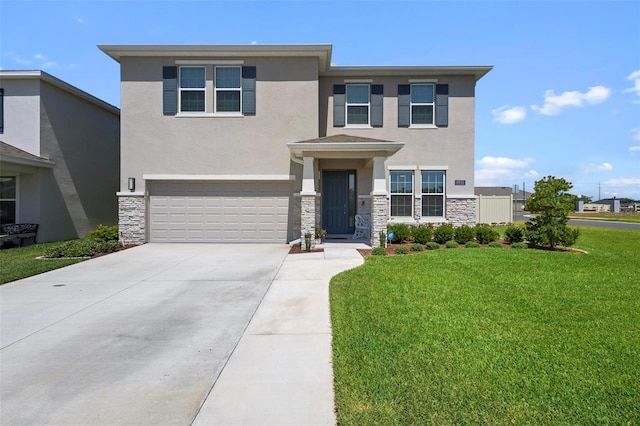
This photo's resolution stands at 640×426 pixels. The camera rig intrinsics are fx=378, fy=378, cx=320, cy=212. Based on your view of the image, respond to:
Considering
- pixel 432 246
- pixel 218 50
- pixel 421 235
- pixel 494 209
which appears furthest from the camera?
pixel 494 209

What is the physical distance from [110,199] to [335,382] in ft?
59.5

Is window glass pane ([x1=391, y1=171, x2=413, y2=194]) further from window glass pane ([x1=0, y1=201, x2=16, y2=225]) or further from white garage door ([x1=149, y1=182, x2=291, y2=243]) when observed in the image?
window glass pane ([x1=0, y1=201, x2=16, y2=225])

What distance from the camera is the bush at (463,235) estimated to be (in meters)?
13.2

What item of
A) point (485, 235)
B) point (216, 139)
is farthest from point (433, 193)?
point (216, 139)

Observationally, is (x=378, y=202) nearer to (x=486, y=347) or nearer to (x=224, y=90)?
(x=224, y=90)

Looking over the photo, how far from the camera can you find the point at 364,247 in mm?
12188

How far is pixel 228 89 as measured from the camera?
14109 mm

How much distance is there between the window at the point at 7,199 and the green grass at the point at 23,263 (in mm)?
2105

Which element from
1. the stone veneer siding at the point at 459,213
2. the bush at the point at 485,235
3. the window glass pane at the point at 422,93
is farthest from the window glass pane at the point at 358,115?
the bush at the point at 485,235

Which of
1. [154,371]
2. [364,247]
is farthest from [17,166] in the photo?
[154,371]

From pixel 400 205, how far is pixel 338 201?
2.52 m

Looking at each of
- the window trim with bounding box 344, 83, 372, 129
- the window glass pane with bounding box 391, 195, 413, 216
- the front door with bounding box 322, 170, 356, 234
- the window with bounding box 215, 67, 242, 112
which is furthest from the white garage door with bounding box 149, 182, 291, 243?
the window glass pane with bounding box 391, 195, 413, 216

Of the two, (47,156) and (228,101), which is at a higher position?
(228,101)

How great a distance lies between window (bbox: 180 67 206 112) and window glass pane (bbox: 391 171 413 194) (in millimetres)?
7902
